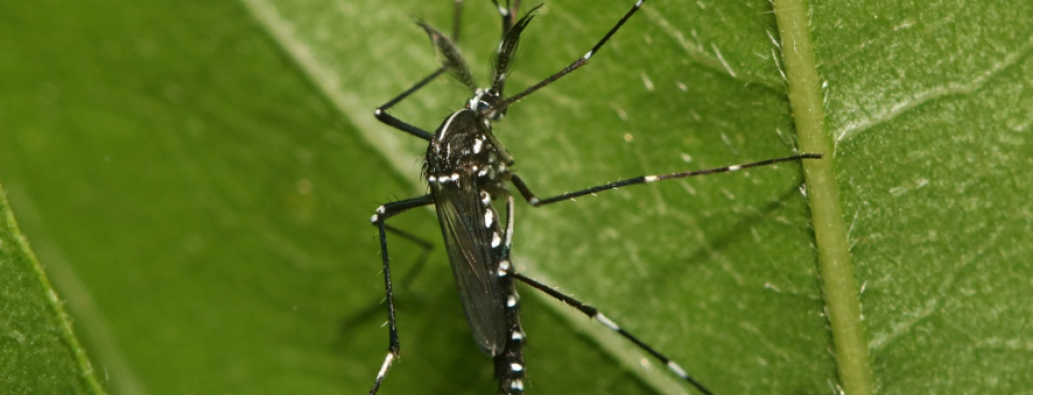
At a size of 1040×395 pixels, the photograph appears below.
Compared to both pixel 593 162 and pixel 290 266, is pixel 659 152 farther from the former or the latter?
pixel 290 266

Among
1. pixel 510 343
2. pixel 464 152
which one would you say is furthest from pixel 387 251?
pixel 510 343

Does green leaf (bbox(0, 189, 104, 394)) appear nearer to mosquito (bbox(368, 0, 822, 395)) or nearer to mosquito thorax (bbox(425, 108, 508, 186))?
mosquito (bbox(368, 0, 822, 395))

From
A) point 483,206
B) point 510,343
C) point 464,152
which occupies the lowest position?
point 510,343

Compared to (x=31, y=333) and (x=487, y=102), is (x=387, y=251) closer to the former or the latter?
(x=487, y=102)

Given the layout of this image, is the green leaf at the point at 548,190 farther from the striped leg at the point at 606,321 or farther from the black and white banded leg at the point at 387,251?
the black and white banded leg at the point at 387,251

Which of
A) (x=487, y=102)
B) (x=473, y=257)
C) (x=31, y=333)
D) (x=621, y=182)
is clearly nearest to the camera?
(x=31, y=333)

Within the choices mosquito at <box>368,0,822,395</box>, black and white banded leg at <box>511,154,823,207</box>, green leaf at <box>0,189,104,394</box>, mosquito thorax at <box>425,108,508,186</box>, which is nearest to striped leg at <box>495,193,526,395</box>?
mosquito at <box>368,0,822,395</box>

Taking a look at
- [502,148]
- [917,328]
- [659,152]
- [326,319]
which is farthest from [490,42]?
[917,328]
